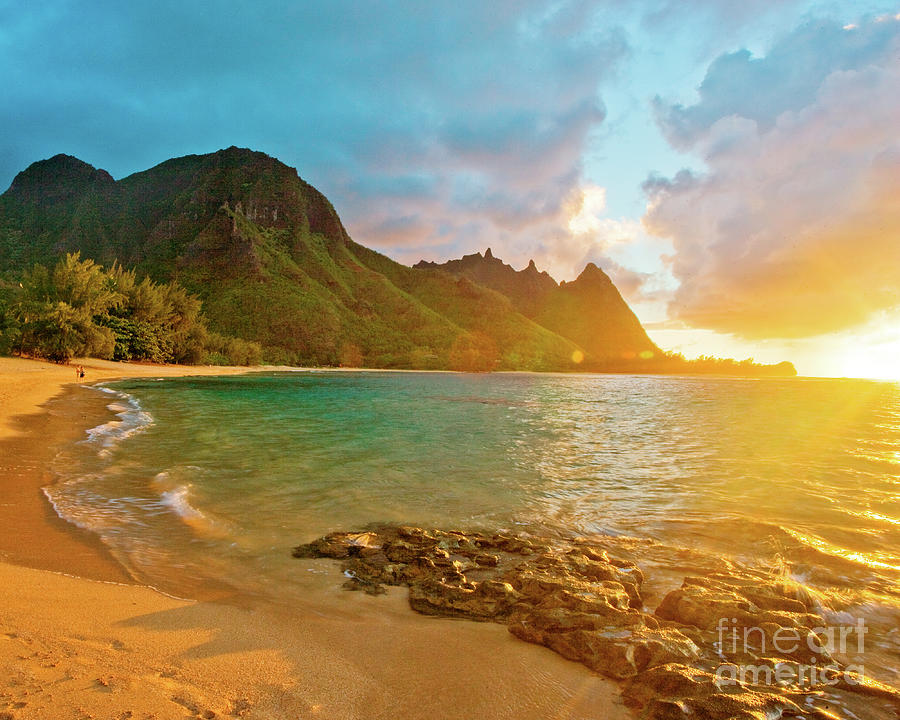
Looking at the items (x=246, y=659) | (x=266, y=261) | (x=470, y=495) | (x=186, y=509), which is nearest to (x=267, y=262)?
(x=266, y=261)

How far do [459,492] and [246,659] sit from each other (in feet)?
20.9

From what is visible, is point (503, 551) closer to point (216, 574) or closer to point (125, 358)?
point (216, 574)

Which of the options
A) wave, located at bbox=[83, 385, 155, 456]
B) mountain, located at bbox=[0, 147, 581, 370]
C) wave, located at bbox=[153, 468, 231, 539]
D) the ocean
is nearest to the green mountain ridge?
mountain, located at bbox=[0, 147, 581, 370]

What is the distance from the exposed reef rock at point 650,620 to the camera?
10.5ft

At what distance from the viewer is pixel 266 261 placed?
129375mm

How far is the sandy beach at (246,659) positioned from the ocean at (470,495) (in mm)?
657

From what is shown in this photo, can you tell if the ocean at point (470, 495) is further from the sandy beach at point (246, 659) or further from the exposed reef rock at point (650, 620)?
the exposed reef rock at point (650, 620)

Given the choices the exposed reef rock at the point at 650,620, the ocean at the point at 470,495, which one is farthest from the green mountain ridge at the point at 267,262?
the exposed reef rock at the point at 650,620

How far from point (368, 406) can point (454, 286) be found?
15301 centimetres

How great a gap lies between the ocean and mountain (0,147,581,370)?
290 feet

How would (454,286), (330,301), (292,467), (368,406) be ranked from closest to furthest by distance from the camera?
(292,467), (368,406), (330,301), (454,286)

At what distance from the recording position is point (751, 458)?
1461cm

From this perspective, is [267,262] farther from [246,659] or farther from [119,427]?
[246,659]

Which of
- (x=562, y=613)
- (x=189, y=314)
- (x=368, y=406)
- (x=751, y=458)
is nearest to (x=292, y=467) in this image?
(x=562, y=613)
